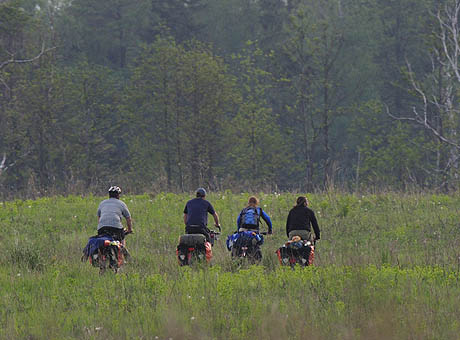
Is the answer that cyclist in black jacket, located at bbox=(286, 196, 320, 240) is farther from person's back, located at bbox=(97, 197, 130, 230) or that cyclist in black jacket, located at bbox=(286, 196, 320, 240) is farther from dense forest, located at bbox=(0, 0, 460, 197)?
dense forest, located at bbox=(0, 0, 460, 197)

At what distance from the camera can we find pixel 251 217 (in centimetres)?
1431

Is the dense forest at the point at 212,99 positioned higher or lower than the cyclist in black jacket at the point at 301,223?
higher

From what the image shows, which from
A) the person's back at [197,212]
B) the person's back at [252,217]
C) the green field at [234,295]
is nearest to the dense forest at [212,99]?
the green field at [234,295]

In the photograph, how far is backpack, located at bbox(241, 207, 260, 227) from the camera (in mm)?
14297

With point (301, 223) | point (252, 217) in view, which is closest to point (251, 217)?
point (252, 217)

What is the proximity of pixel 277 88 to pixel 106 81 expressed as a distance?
14.8 meters

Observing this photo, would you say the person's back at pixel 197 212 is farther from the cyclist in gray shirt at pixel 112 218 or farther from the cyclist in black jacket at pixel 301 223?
the cyclist in black jacket at pixel 301 223

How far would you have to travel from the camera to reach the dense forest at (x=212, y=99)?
4800cm

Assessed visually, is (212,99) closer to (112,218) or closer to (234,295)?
(112,218)

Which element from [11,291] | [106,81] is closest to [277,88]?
[106,81]

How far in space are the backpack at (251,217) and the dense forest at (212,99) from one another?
85.4ft

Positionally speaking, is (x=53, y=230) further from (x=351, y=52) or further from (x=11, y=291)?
(x=351, y=52)

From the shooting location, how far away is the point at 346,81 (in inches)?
2366

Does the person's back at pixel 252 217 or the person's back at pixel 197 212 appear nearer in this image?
the person's back at pixel 197 212
